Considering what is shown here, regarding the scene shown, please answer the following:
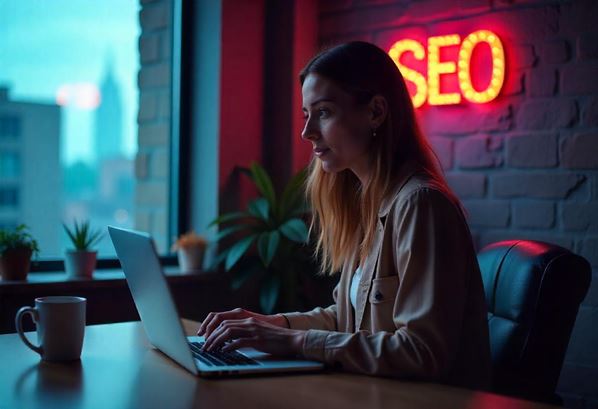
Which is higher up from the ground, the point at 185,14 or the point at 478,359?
the point at 185,14

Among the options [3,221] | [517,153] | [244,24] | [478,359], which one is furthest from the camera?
[244,24]

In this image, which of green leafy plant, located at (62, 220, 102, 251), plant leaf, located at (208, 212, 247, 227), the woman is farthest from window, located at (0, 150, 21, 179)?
the woman

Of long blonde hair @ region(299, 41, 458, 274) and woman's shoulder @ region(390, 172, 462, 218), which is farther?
long blonde hair @ region(299, 41, 458, 274)

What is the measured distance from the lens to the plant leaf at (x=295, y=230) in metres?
2.92

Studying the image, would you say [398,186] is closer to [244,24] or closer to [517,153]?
[517,153]

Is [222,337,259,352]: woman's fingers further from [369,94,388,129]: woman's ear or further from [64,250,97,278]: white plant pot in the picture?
[64,250,97,278]: white plant pot

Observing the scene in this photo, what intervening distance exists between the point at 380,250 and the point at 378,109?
34cm

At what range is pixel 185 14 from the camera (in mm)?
3416

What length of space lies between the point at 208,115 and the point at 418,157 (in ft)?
5.77

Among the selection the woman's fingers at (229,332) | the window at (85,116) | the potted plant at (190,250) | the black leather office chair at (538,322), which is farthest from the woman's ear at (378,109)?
the window at (85,116)

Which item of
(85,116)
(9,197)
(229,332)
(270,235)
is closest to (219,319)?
(229,332)

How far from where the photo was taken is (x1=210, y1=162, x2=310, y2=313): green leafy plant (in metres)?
3.06

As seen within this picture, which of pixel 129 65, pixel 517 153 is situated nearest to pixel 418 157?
pixel 517 153

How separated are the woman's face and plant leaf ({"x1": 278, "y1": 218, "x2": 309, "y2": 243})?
112 centimetres
